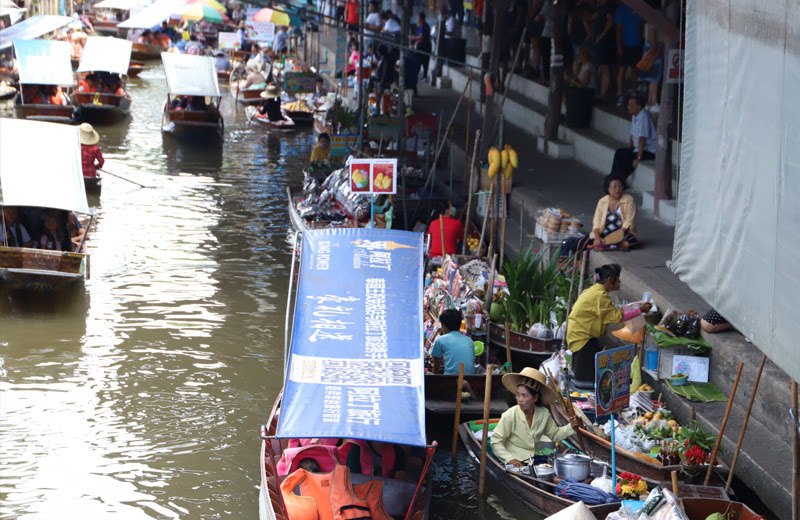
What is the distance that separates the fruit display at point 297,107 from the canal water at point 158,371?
260 inches

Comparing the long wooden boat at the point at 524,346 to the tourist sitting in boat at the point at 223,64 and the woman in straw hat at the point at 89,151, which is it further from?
the tourist sitting in boat at the point at 223,64

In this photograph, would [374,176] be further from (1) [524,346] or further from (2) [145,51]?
(2) [145,51]

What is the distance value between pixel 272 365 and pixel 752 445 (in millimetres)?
5377

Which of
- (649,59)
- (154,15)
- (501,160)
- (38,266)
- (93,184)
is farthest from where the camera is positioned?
(154,15)

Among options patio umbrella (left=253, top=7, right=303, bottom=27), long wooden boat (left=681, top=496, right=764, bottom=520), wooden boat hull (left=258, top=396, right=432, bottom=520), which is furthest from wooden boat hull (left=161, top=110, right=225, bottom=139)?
long wooden boat (left=681, top=496, right=764, bottom=520)

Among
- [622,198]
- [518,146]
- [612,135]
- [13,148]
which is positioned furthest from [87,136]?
[622,198]

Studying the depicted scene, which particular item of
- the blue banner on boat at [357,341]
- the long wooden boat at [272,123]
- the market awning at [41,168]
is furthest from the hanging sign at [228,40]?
the blue banner on boat at [357,341]

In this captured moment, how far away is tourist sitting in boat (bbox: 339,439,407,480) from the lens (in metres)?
7.29

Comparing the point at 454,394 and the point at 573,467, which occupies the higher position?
the point at 573,467

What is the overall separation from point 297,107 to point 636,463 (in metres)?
19.0

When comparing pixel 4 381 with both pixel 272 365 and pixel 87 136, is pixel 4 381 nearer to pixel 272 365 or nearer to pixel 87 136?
pixel 272 365

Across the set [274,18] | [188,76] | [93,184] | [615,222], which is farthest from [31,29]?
[615,222]

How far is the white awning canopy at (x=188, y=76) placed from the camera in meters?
23.0

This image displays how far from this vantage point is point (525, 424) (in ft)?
26.0
